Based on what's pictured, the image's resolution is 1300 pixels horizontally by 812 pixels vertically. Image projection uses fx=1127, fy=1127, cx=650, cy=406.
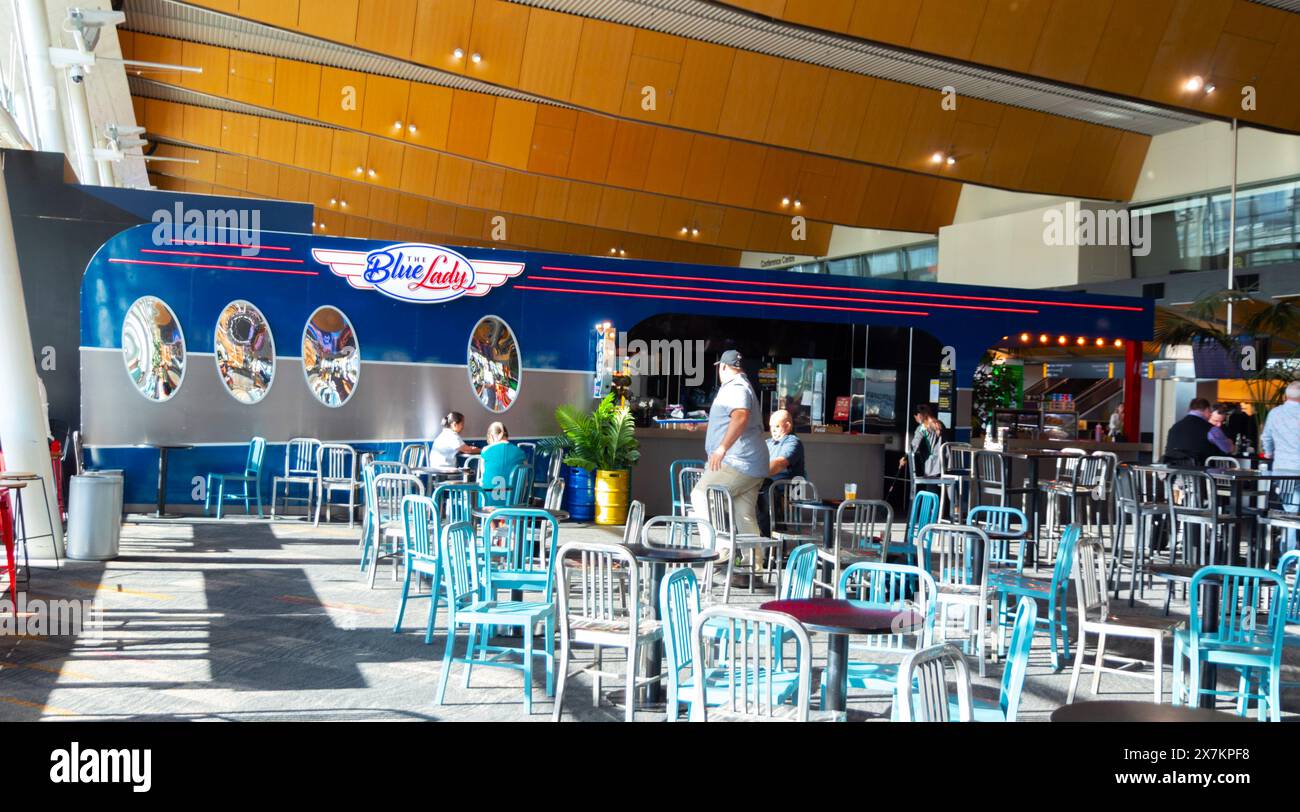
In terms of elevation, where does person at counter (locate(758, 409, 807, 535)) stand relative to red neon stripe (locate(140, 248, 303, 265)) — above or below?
below

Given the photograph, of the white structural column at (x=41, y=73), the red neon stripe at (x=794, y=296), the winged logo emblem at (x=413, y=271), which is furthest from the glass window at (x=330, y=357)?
the white structural column at (x=41, y=73)

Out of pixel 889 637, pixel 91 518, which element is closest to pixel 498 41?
pixel 91 518

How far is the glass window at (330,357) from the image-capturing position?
1266 centimetres

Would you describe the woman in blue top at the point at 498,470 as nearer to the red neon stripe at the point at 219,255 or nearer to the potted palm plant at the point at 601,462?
the potted palm plant at the point at 601,462

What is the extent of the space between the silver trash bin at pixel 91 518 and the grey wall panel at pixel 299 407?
2.90m

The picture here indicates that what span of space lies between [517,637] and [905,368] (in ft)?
32.0

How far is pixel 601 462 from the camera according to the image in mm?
12812

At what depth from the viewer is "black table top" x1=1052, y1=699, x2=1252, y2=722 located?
10.2ft

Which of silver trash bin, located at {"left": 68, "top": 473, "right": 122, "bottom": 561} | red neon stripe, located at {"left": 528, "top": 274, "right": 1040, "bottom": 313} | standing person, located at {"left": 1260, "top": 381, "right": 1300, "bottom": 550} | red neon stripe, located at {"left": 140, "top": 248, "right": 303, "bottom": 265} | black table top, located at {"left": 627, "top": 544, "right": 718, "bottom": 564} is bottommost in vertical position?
silver trash bin, located at {"left": 68, "top": 473, "right": 122, "bottom": 561}

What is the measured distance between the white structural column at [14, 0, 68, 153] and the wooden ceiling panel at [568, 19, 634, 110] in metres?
5.63

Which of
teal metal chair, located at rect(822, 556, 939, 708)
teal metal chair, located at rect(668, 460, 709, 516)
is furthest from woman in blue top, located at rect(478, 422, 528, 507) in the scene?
teal metal chair, located at rect(822, 556, 939, 708)

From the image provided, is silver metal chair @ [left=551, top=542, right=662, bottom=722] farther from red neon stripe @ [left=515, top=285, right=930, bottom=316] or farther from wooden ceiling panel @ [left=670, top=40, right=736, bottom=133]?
wooden ceiling panel @ [left=670, top=40, right=736, bottom=133]
